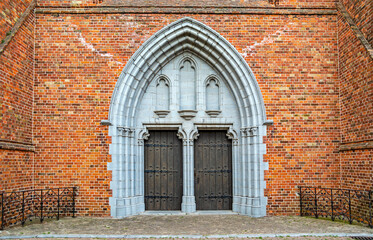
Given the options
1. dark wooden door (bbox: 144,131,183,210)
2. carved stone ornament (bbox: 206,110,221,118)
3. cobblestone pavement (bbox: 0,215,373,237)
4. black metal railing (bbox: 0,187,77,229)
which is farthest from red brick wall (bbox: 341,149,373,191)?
black metal railing (bbox: 0,187,77,229)

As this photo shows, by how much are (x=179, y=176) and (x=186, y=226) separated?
2098 millimetres

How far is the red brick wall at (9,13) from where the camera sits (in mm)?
7488

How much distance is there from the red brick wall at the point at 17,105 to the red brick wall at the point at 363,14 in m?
8.10

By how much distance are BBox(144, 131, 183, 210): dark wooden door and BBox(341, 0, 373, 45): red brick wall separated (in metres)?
5.40

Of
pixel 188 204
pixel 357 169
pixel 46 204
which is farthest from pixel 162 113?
pixel 357 169

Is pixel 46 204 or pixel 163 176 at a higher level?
pixel 163 176

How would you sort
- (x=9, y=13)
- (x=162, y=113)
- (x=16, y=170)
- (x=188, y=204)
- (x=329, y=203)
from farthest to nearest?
(x=162, y=113) → (x=188, y=204) → (x=329, y=203) → (x=9, y=13) → (x=16, y=170)

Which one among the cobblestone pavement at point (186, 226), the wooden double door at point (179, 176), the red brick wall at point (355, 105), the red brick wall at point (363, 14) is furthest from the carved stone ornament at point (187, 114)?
the red brick wall at point (363, 14)

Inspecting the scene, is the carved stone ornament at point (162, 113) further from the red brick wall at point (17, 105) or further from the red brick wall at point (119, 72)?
the red brick wall at point (17, 105)

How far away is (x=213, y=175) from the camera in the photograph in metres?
9.12

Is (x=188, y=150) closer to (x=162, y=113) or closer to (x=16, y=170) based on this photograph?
(x=162, y=113)

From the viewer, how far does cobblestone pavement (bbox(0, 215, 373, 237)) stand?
21.5ft

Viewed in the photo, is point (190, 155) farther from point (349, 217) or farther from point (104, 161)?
point (349, 217)

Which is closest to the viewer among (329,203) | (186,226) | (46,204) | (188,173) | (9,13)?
(186,226)
